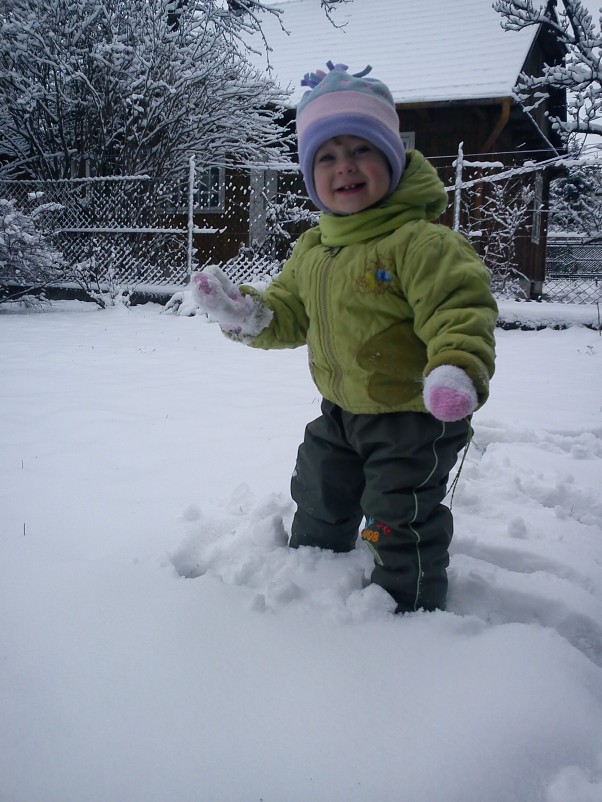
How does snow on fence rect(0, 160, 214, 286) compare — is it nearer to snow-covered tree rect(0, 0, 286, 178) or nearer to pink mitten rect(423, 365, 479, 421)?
snow-covered tree rect(0, 0, 286, 178)


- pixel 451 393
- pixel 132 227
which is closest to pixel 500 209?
pixel 132 227

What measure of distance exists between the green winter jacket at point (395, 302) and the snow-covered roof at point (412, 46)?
10.3 metres

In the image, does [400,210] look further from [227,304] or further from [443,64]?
[443,64]

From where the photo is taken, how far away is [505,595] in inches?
60.9

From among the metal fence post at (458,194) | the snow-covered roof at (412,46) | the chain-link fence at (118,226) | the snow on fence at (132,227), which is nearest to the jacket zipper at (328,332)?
the metal fence post at (458,194)

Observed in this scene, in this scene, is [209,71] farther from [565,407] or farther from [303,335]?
[303,335]

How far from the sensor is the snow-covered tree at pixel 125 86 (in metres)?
9.17

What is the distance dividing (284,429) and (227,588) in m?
1.51

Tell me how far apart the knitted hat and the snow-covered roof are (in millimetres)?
10176

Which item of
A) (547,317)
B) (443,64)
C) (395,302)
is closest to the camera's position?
(395,302)

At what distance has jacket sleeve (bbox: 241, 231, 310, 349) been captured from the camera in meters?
1.71

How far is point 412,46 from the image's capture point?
12.6 m

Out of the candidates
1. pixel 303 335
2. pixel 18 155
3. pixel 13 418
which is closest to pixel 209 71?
pixel 18 155

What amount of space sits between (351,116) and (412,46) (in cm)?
1313
